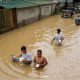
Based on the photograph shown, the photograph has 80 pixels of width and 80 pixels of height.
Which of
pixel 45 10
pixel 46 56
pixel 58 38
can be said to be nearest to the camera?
pixel 46 56

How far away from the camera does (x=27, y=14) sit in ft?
90.5

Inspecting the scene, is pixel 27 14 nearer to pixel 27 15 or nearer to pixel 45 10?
pixel 27 15

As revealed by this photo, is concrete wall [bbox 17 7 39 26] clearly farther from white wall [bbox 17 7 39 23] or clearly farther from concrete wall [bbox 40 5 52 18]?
concrete wall [bbox 40 5 52 18]

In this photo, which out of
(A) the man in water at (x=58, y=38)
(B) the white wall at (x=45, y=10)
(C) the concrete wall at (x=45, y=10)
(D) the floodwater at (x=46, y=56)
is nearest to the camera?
(D) the floodwater at (x=46, y=56)

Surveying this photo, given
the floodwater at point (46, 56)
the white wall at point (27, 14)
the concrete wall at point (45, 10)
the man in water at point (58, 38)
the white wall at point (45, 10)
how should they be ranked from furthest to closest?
the white wall at point (45, 10), the concrete wall at point (45, 10), the white wall at point (27, 14), the man in water at point (58, 38), the floodwater at point (46, 56)

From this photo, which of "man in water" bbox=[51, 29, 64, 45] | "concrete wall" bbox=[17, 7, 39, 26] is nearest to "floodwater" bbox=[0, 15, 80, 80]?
"man in water" bbox=[51, 29, 64, 45]

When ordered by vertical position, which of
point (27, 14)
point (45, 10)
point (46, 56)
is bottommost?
point (46, 56)

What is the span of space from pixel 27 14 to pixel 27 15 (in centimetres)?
13

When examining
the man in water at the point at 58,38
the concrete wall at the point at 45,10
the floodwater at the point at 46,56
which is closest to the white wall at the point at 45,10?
the concrete wall at the point at 45,10

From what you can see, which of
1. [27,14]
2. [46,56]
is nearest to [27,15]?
[27,14]

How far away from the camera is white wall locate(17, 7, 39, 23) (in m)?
25.1

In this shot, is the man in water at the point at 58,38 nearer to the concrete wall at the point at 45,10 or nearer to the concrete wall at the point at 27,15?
the concrete wall at the point at 27,15

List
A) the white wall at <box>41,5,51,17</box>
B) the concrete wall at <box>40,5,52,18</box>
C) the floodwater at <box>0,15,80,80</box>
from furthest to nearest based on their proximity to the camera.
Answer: the white wall at <box>41,5,51,17</box>, the concrete wall at <box>40,5,52,18</box>, the floodwater at <box>0,15,80,80</box>

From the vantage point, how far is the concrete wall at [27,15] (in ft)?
82.4
